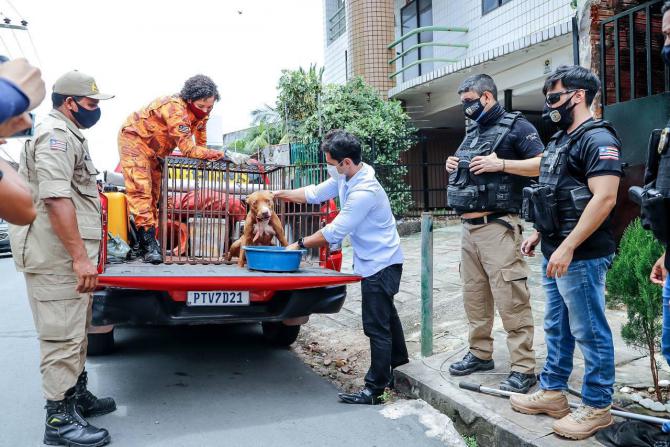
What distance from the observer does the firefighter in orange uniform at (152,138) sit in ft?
16.5

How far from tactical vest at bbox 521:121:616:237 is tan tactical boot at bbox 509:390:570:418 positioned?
93 cm

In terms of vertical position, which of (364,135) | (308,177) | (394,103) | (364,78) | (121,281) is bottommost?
(121,281)

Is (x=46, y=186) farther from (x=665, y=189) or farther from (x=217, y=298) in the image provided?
(x=665, y=189)

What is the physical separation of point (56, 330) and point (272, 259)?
145cm

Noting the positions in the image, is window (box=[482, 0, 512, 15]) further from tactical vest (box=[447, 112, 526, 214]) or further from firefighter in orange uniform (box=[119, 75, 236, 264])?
tactical vest (box=[447, 112, 526, 214])

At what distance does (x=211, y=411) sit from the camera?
3.77 meters

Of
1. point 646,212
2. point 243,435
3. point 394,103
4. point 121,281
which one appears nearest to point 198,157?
point 121,281

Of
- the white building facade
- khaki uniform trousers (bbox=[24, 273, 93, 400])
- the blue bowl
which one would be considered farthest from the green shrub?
the white building facade

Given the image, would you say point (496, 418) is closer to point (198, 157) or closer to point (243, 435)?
point (243, 435)

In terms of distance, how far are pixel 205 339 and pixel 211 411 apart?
6.63 feet

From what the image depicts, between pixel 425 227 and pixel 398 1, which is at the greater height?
pixel 398 1

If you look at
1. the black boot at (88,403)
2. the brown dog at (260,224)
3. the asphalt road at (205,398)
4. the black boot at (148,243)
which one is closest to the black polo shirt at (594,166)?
the asphalt road at (205,398)

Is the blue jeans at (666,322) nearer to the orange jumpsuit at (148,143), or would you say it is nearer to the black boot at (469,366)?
the black boot at (469,366)

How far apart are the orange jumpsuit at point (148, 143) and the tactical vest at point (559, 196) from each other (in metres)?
3.08
